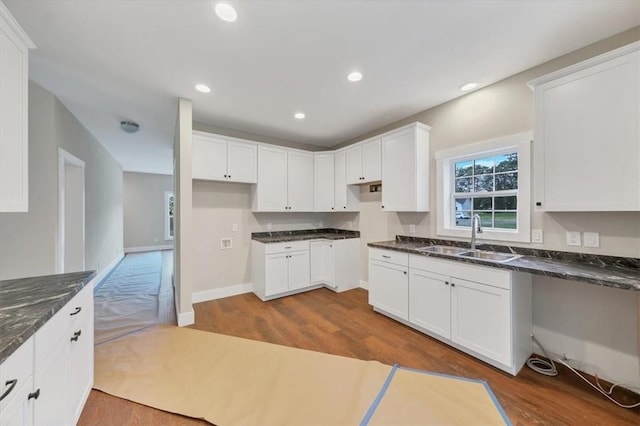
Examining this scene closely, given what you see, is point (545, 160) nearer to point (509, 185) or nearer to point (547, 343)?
point (509, 185)

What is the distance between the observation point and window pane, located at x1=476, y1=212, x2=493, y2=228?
266 centimetres

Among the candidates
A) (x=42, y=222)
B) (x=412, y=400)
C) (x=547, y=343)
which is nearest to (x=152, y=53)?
(x=42, y=222)

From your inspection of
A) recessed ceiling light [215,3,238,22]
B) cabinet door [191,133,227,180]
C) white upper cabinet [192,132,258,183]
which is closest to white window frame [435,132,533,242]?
recessed ceiling light [215,3,238,22]

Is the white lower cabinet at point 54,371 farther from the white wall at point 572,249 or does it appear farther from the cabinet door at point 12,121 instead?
the white wall at point 572,249

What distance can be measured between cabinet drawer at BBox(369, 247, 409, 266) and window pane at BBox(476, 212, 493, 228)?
3.09 ft

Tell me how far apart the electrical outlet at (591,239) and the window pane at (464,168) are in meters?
1.15

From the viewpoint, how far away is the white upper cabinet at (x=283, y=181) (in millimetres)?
3834

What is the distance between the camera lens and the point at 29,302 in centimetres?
124

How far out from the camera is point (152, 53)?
2.02 meters

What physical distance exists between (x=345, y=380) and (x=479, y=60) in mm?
2954

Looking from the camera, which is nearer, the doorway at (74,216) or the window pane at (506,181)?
the window pane at (506,181)

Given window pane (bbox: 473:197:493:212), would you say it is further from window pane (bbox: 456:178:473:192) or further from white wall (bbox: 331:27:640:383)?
white wall (bbox: 331:27:640:383)

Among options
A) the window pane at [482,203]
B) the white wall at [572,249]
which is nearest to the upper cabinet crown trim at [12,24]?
the white wall at [572,249]

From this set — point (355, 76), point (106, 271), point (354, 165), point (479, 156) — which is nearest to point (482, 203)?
point (479, 156)
